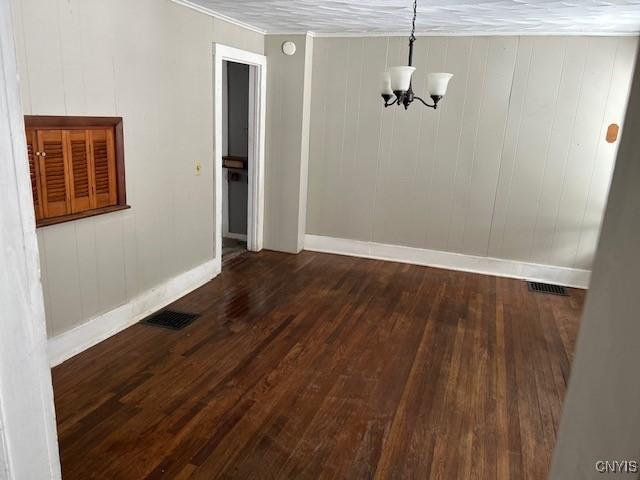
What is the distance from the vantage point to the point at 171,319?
12.5 feet

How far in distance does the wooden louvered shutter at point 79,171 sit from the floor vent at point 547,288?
409 centimetres

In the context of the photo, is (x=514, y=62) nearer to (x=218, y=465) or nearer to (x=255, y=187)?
(x=255, y=187)

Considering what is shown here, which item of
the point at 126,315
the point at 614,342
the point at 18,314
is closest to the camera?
the point at 614,342

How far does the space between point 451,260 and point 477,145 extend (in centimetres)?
127

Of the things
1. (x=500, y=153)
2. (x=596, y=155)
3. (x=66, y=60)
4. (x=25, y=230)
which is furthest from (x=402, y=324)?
(x=25, y=230)

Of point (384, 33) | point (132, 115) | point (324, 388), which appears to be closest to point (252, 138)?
point (384, 33)

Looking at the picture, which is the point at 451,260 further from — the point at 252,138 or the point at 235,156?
the point at 235,156

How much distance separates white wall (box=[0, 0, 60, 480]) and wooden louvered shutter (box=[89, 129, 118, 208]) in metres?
2.50

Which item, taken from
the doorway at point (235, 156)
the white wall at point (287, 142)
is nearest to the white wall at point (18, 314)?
the doorway at point (235, 156)

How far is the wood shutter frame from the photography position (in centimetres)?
278

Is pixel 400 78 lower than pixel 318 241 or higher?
higher

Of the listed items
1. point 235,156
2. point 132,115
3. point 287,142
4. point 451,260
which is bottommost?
point 451,260

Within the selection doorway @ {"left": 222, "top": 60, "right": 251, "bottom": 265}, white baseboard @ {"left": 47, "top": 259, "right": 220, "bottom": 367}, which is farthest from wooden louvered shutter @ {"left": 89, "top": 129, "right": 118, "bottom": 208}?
doorway @ {"left": 222, "top": 60, "right": 251, "bottom": 265}

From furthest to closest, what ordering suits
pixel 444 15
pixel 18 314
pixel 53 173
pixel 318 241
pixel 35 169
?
pixel 318 241 → pixel 444 15 → pixel 53 173 → pixel 35 169 → pixel 18 314
